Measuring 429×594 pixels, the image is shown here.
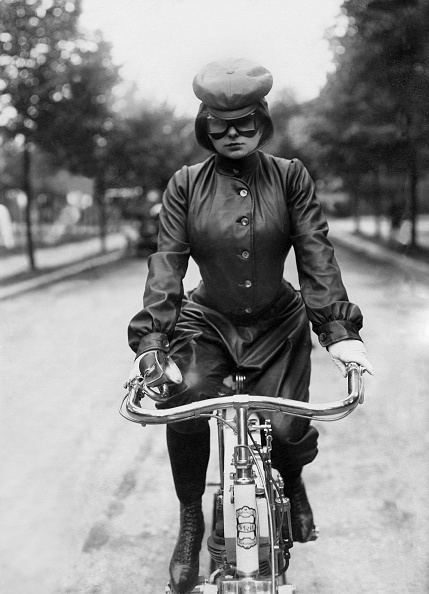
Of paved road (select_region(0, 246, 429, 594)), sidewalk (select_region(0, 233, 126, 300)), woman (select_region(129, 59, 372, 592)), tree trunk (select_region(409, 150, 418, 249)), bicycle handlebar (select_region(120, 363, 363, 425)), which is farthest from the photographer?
tree trunk (select_region(409, 150, 418, 249))

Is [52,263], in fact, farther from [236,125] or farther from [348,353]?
[348,353]

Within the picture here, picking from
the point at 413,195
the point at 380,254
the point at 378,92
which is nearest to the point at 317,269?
the point at 378,92

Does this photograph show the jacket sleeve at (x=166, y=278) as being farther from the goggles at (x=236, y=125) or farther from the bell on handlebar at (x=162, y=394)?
the goggles at (x=236, y=125)

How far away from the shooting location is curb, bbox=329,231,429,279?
653 inches

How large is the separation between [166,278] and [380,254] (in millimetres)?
18757

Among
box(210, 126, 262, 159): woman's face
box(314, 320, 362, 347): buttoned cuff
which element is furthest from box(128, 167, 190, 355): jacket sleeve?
box(314, 320, 362, 347): buttoned cuff

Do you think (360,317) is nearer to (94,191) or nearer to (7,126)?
(7,126)

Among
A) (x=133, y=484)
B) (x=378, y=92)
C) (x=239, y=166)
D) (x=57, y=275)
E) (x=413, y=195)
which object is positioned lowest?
(x=57, y=275)

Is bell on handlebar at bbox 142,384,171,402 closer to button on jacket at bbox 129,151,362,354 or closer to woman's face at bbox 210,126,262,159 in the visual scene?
button on jacket at bbox 129,151,362,354

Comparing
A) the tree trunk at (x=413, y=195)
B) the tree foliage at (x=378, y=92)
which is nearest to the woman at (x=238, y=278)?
the tree foliage at (x=378, y=92)

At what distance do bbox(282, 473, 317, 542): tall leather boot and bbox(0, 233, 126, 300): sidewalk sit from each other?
1126 centimetres

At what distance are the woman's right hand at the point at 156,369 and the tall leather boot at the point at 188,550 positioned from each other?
76 cm

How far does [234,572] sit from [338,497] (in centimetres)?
195

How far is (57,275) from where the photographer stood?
1783 cm
